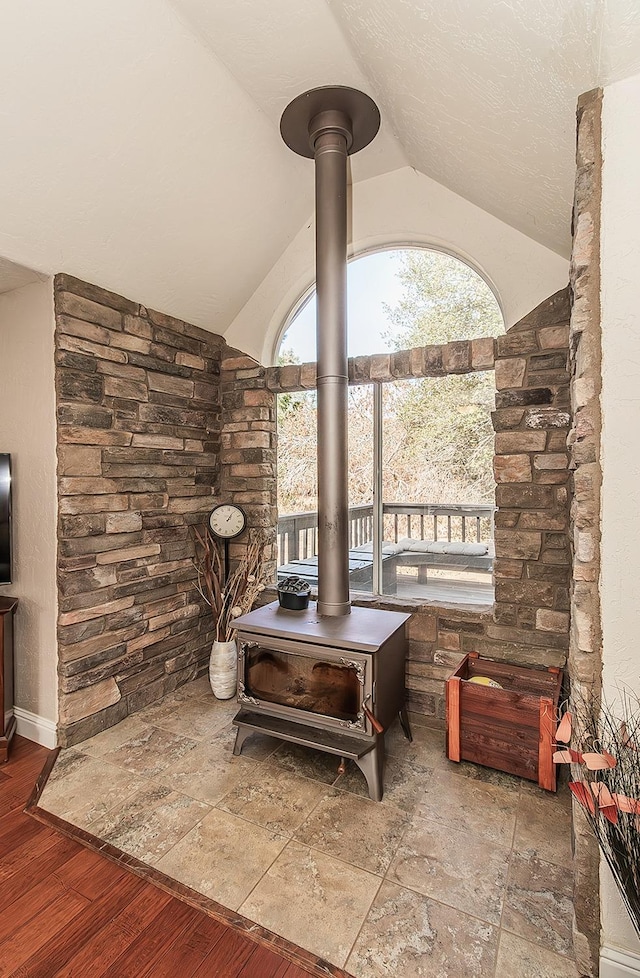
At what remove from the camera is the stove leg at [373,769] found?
216 cm

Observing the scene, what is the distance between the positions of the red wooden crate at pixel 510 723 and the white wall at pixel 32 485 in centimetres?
215

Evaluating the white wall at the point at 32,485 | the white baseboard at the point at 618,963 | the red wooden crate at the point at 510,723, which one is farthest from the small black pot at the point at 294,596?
the white baseboard at the point at 618,963

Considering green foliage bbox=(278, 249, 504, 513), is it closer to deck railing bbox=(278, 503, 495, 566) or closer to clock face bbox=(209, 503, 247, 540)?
deck railing bbox=(278, 503, 495, 566)

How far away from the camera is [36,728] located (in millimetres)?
2662

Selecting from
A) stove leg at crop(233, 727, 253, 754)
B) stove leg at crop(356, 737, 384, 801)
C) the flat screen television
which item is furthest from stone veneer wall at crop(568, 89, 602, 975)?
the flat screen television

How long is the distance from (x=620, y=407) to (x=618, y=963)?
1.55 metres

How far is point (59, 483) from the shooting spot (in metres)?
2.54

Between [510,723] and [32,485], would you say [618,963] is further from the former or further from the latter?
[32,485]

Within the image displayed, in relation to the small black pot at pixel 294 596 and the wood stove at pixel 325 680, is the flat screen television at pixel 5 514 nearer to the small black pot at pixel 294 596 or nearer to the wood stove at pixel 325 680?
the wood stove at pixel 325 680

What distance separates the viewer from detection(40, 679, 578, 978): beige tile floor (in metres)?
1.53

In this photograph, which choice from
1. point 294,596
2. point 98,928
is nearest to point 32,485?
point 294,596

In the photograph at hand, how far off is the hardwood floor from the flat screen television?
1274 mm

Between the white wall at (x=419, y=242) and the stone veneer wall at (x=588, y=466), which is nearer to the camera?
the stone veneer wall at (x=588, y=466)

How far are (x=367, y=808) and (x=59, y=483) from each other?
2.20 metres
